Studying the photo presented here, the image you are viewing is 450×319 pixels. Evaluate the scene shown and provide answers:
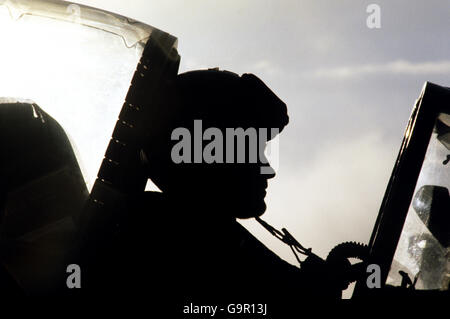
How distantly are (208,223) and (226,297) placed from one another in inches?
21.4

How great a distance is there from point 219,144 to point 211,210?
45 centimetres

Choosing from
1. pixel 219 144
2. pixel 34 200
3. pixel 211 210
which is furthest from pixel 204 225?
pixel 34 200

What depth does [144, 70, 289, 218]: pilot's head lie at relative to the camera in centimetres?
271

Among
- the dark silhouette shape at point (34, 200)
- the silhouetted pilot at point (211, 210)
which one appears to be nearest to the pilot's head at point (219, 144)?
the silhouetted pilot at point (211, 210)

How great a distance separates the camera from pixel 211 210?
Answer: 2775 mm

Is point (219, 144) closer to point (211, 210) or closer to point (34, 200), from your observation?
point (211, 210)

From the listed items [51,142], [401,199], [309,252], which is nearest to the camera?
[51,142]

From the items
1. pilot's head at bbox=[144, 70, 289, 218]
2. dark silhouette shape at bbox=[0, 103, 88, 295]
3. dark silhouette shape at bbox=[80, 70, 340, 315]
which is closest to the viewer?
dark silhouette shape at bbox=[0, 103, 88, 295]

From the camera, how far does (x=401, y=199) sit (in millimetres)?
2557

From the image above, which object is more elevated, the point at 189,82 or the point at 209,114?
the point at 189,82

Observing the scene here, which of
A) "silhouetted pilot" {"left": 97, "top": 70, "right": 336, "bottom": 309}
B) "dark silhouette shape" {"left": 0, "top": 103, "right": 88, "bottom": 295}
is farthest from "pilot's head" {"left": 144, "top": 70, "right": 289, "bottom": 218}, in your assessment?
"dark silhouette shape" {"left": 0, "top": 103, "right": 88, "bottom": 295}

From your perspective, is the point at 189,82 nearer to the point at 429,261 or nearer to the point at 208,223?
the point at 208,223

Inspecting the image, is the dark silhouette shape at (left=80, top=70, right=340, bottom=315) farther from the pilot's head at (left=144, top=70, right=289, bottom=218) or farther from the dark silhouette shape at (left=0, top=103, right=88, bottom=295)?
the dark silhouette shape at (left=0, top=103, right=88, bottom=295)
